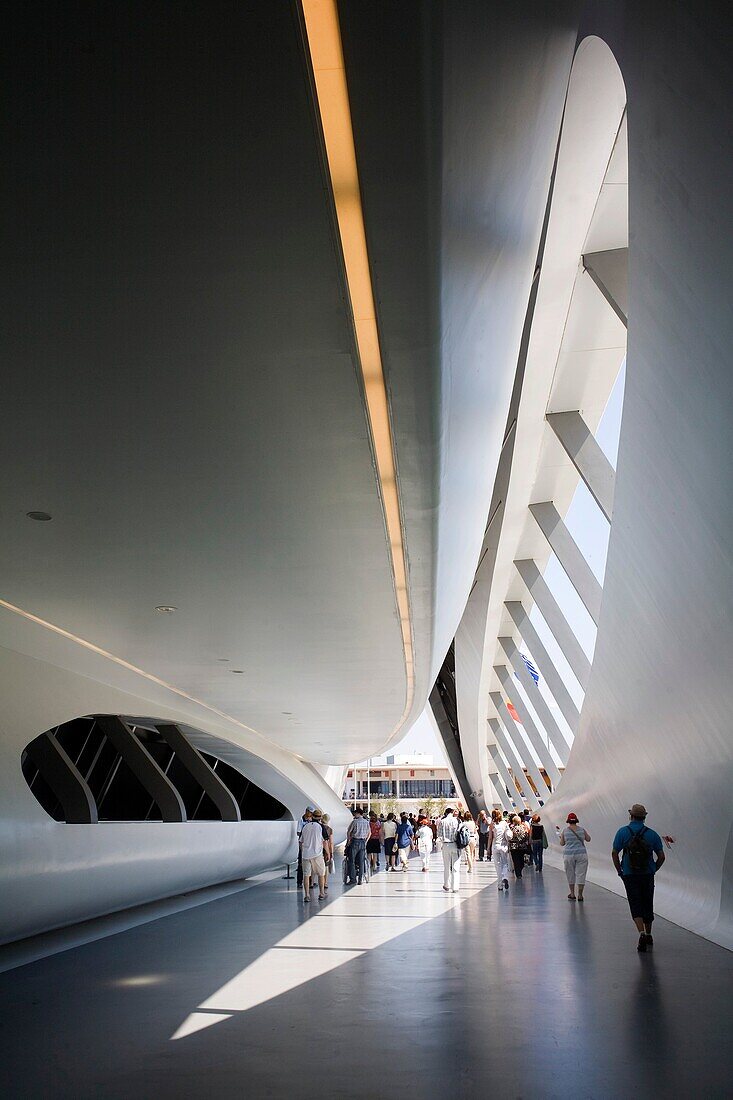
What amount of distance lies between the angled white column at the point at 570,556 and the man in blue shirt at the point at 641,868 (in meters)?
6.86

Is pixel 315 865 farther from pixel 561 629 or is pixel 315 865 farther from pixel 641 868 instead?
pixel 561 629

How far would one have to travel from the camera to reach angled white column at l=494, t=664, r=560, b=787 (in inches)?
1048

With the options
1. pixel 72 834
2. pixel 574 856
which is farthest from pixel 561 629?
pixel 72 834

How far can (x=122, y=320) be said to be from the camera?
3.88m

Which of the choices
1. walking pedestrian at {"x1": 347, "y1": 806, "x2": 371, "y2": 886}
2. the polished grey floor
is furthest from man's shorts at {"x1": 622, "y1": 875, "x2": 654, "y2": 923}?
walking pedestrian at {"x1": 347, "y1": 806, "x2": 371, "y2": 886}

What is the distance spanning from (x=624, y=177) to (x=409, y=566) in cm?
509

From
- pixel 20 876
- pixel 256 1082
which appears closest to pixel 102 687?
pixel 20 876

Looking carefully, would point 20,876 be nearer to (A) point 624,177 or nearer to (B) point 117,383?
(B) point 117,383

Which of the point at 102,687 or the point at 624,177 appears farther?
the point at 102,687

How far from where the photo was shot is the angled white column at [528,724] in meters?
26.6

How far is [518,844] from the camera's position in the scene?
1875cm

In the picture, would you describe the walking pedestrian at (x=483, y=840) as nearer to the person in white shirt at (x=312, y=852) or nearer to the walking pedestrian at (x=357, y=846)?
the walking pedestrian at (x=357, y=846)

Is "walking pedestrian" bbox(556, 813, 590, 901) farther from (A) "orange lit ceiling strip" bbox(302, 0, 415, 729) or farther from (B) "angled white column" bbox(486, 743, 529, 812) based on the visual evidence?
(B) "angled white column" bbox(486, 743, 529, 812)

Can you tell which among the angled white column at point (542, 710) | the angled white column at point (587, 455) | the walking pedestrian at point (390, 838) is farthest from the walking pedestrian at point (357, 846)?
the angled white column at point (587, 455)
